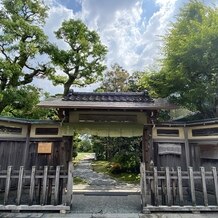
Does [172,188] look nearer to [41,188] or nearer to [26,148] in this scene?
[41,188]

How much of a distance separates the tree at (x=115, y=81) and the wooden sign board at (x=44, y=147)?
37.7ft

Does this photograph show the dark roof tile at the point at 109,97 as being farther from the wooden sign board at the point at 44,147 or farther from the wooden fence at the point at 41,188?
the wooden fence at the point at 41,188

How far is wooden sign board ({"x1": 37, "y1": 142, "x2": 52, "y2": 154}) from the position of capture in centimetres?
952

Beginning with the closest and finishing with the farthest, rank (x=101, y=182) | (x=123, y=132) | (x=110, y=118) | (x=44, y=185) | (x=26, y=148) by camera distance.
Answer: (x=44, y=185) → (x=123, y=132) → (x=110, y=118) → (x=26, y=148) → (x=101, y=182)

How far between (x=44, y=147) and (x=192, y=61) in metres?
8.01

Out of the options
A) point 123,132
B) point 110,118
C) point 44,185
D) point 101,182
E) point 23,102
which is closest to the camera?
point 44,185

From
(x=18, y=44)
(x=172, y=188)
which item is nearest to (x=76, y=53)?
(x=18, y=44)

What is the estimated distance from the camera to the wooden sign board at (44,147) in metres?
9.52

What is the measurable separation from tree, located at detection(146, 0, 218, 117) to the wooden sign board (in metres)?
6.59

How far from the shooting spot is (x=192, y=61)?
9.57 m

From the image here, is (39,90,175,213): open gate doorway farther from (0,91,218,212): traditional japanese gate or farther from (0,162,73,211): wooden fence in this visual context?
(0,162,73,211): wooden fence

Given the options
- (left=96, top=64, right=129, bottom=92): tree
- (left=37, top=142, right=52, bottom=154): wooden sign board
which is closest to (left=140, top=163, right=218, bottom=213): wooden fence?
(left=37, top=142, right=52, bottom=154): wooden sign board

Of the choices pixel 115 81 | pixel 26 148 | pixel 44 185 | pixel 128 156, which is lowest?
pixel 44 185

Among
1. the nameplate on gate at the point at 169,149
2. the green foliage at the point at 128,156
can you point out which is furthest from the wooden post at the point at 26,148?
the green foliage at the point at 128,156
